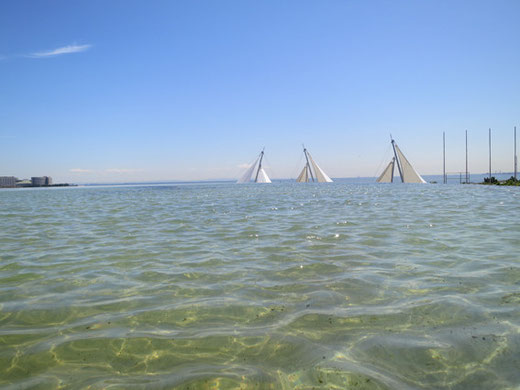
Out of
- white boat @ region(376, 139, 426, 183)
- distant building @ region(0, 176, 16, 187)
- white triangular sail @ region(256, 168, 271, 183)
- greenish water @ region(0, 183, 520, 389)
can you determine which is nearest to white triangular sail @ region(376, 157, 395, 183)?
white boat @ region(376, 139, 426, 183)

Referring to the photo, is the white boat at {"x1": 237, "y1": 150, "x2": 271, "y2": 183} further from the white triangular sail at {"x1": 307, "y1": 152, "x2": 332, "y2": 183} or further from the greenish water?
the greenish water

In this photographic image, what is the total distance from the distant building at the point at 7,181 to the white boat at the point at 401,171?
154 metres

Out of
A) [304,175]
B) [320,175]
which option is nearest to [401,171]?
[320,175]

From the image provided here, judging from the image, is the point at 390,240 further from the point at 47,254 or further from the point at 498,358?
the point at 47,254

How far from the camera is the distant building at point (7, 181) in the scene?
144m

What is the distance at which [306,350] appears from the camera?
127 inches

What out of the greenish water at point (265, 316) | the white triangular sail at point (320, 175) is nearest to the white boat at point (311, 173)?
the white triangular sail at point (320, 175)

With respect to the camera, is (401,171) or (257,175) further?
(257,175)

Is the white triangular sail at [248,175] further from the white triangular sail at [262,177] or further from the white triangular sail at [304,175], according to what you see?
the white triangular sail at [304,175]

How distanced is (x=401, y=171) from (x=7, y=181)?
6450 inches

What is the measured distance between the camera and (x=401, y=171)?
82.9 meters

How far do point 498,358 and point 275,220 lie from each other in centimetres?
1026

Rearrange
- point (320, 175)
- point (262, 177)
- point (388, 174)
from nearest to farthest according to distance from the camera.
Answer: point (388, 174)
point (320, 175)
point (262, 177)

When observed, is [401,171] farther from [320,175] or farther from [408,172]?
[320,175]
